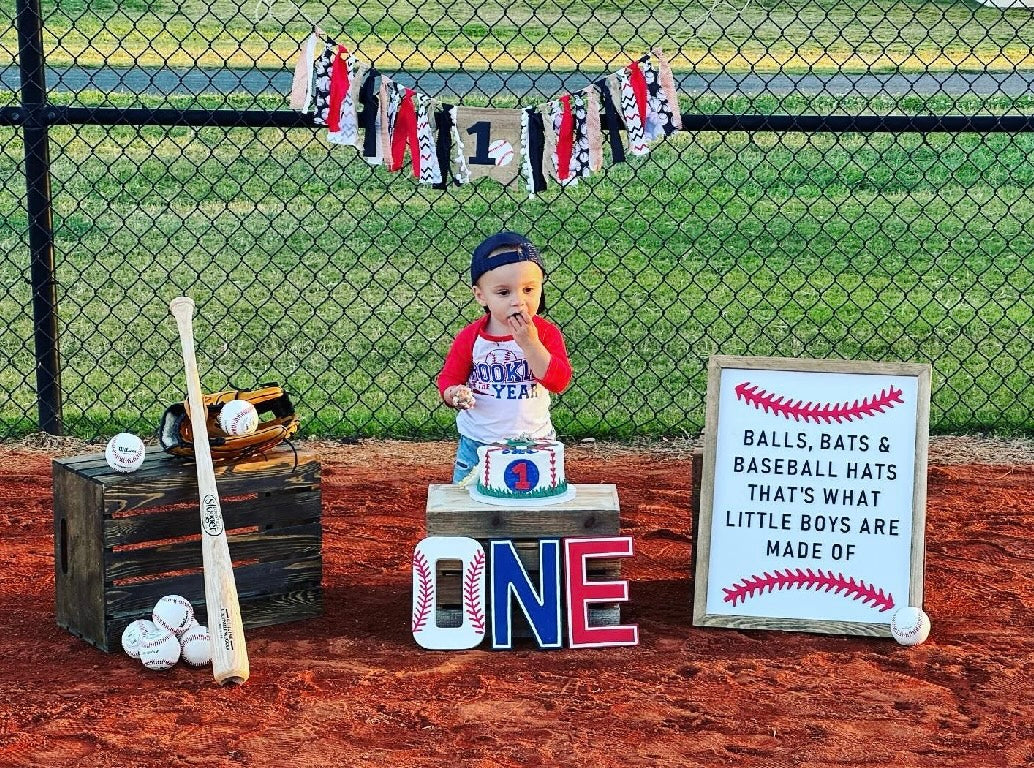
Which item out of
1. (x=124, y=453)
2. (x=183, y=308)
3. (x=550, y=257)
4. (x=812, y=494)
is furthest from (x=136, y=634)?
(x=550, y=257)

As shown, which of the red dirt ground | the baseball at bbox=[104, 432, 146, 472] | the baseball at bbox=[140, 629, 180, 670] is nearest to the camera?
the red dirt ground

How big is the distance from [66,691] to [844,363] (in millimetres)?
2701

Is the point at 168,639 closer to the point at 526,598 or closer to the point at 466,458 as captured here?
the point at 526,598

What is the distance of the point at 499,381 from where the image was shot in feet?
17.5

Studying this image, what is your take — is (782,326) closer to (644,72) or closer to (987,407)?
(987,407)

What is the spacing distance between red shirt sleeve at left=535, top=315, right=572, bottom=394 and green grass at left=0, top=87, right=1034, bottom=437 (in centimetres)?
133

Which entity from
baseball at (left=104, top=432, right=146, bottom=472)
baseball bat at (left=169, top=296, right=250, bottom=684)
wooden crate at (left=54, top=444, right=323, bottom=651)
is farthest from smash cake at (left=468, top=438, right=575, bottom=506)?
baseball at (left=104, top=432, right=146, bottom=472)

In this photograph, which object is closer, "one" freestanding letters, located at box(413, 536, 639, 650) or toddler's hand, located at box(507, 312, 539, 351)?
"one" freestanding letters, located at box(413, 536, 639, 650)

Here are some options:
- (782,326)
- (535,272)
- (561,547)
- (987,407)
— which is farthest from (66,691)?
(782,326)

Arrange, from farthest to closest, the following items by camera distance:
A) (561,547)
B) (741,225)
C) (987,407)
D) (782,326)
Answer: (741,225) → (782,326) → (987,407) → (561,547)

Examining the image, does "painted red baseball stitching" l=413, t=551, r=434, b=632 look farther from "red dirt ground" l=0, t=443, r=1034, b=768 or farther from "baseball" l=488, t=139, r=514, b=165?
"baseball" l=488, t=139, r=514, b=165

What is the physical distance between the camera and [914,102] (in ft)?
54.3

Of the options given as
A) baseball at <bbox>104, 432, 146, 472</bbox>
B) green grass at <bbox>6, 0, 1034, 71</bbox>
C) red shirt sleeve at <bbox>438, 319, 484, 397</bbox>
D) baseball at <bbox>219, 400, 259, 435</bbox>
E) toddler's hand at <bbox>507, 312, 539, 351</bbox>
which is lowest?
baseball at <bbox>104, 432, 146, 472</bbox>

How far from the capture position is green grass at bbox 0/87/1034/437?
8492mm
